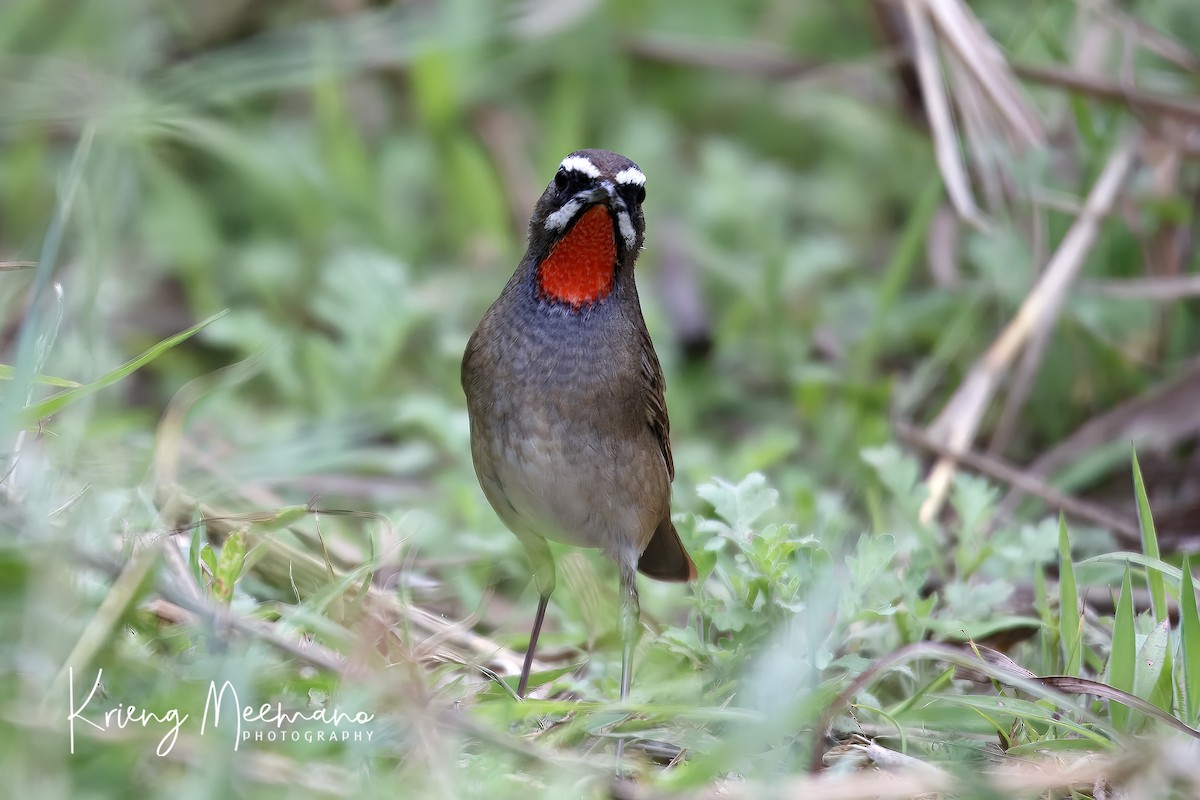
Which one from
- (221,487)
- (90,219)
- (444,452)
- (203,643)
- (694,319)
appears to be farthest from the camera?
(694,319)

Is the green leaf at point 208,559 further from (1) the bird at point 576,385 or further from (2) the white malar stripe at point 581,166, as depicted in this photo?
(2) the white malar stripe at point 581,166

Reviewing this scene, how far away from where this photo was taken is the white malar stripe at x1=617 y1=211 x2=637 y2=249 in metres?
3.87

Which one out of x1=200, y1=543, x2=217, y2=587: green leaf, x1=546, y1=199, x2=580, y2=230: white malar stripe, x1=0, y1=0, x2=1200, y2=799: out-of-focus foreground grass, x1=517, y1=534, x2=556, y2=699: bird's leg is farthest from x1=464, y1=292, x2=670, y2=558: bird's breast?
x1=200, y1=543, x2=217, y2=587: green leaf

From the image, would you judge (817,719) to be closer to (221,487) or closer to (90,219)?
(221,487)

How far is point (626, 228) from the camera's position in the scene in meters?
3.93

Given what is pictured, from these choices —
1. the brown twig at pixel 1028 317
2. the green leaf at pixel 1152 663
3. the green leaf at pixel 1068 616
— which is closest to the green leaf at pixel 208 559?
the green leaf at pixel 1068 616

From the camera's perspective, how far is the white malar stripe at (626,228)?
3866 millimetres

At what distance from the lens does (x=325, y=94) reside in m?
7.33

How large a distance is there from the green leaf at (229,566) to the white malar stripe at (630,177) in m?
1.50

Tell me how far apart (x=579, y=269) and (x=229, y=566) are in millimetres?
1447

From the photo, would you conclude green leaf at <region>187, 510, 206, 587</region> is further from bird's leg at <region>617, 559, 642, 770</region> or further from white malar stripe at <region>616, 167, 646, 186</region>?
white malar stripe at <region>616, 167, 646, 186</region>

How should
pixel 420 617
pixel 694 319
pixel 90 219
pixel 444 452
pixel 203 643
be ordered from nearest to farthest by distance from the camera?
pixel 203 643
pixel 420 617
pixel 90 219
pixel 444 452
pixel 694 319

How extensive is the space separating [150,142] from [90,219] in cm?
272

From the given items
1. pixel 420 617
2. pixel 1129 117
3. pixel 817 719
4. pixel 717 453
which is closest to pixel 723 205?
pixel 717 453
